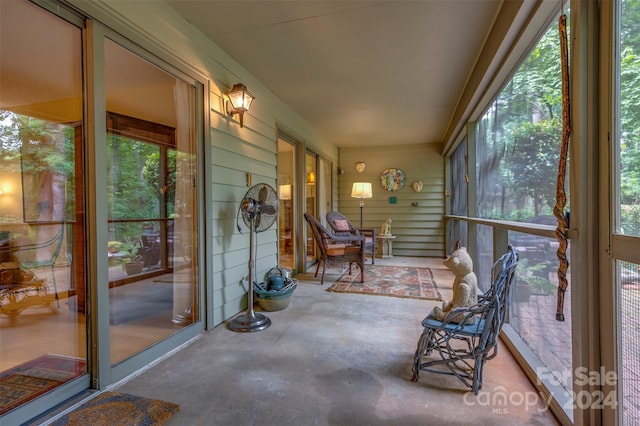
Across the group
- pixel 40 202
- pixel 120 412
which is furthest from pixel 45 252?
pixel 120 412

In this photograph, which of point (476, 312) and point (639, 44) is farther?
point (476, 312)

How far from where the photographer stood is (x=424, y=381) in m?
1.66

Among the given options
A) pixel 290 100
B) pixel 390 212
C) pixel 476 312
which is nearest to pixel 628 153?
pixel 476 312

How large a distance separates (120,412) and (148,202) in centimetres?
216

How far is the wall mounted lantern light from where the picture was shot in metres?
2.63

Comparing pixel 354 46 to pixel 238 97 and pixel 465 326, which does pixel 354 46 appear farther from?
pixel 465 326

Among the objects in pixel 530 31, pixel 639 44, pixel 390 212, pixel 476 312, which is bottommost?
pixel 476 312

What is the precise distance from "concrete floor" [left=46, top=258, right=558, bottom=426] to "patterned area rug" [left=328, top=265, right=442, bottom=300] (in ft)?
3.17

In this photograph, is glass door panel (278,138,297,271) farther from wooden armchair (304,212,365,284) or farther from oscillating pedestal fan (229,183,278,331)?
oscillating pedestal fan (229,183,278,331)

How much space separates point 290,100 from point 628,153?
3490mm

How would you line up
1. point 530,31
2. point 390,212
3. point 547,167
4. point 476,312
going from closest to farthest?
point 476,312, point 547,167, point 530,31, point 390,212

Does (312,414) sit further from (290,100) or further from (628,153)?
(290,100)

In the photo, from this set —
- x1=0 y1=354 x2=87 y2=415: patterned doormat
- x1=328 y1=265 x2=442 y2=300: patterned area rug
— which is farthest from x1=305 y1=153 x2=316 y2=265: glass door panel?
x1=0 y1=354 x2=87 y2=415: patterned doormat

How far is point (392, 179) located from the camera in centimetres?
645
